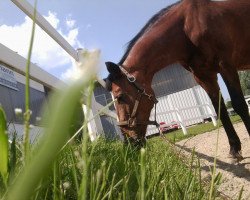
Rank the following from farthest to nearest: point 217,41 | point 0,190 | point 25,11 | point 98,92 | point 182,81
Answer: point 182,81
point 98,92
point 217,41
point 25,11
point 0,190

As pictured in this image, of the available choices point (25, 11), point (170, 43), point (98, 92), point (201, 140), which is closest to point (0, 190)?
point (25, 11)

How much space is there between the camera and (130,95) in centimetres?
405

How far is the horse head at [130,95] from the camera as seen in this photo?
12.8 feet

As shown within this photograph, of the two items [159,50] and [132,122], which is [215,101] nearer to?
[159,50]

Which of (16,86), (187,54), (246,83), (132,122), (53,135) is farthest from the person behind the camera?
(246,83)

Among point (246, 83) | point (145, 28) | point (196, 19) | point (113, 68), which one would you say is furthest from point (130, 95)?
point (246, 83)

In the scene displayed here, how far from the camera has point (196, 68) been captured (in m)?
4.30

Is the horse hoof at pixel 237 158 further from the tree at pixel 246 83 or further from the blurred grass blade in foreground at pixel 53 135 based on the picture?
the tree at pixel 246 83

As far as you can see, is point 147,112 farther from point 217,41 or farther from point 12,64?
point 12,64

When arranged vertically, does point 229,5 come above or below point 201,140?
above

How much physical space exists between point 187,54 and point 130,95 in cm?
79

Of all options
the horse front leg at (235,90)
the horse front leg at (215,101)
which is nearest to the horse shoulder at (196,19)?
the horse front leg at (235,90)

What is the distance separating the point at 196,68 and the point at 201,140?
1.62 m

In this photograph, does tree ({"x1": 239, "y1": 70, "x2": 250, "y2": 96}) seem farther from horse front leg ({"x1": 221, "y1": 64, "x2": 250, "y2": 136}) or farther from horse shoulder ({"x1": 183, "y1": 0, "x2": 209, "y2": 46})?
horse front leg ({"x1": 221, "y1": 64, "x2": 250, "y2": 136})
